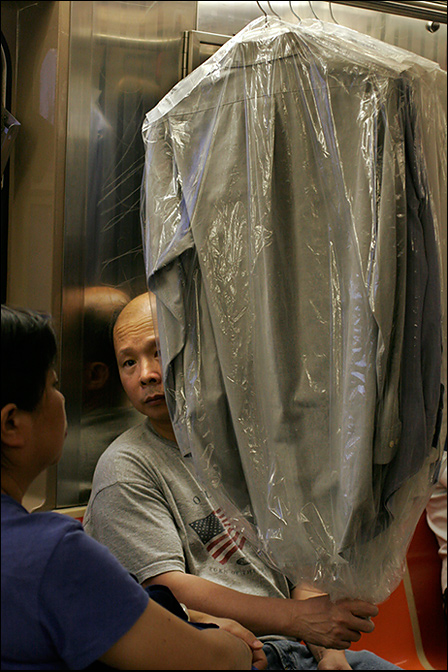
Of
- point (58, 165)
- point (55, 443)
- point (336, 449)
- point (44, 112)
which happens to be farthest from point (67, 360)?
point (336, 449)

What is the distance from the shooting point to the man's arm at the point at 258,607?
1141 mm

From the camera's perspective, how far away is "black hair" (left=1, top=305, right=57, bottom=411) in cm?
84

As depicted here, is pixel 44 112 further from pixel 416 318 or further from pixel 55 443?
pixel 416 318

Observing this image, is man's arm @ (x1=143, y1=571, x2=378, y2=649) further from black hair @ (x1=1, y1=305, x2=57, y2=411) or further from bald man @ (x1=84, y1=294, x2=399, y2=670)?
black hair @ (x1=1, y1=305, x2=57, y2=411)

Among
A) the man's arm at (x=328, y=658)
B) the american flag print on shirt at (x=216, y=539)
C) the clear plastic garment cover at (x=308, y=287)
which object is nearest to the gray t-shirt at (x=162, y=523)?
the american flag print on shirt at (x=216, y=539)

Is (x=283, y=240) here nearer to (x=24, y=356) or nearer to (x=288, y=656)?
(x=24, y=356)

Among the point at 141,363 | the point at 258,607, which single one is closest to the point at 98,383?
the point at 141,363

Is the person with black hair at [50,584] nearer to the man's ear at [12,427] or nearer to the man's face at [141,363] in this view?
the man's ear at [12,427]

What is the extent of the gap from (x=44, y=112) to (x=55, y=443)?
995 millimetres

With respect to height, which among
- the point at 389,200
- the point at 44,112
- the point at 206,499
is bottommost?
the point at 206,499

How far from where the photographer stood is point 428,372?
943mm

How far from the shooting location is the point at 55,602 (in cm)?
74

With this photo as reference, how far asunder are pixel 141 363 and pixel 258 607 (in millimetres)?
554

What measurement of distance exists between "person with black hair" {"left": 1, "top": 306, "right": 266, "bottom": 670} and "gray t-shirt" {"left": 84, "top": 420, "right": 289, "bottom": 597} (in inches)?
14.5
